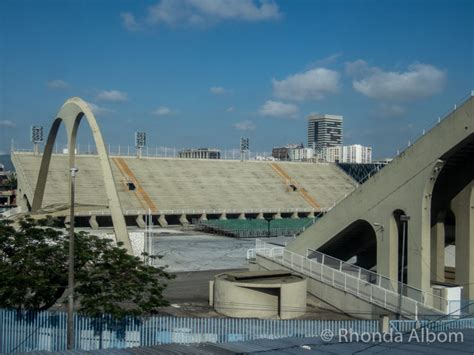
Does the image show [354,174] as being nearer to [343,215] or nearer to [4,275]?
[343,215]

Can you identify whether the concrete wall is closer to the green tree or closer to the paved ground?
the green tree

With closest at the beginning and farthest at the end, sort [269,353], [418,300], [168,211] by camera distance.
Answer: [269,353], [418,300], [168,211]

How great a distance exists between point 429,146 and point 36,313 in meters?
17.4

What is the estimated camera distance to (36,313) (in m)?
17.6

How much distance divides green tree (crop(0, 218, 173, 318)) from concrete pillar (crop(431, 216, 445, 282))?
15.2 metres

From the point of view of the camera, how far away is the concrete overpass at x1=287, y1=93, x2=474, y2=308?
24.3 metres

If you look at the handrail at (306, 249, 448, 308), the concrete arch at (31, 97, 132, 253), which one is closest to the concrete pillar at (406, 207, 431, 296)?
the handrail at (306, 249, 448, 308)

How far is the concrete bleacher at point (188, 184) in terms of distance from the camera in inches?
2638

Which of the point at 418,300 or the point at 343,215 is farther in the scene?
the point at 343,215

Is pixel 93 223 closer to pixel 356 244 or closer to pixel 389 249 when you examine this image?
pixel 356 244

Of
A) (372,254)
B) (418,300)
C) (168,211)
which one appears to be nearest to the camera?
(418,300)

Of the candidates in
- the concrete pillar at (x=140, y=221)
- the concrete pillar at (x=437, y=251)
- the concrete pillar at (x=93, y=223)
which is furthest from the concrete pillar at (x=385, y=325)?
the concrete pillar at (x=140, y=221)

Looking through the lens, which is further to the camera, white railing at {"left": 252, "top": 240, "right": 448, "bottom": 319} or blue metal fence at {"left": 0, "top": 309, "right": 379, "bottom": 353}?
white railing at {"left": 252, "top": 240, "right": 448, "bottom": 319}

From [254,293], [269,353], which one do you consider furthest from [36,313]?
[254,293]
